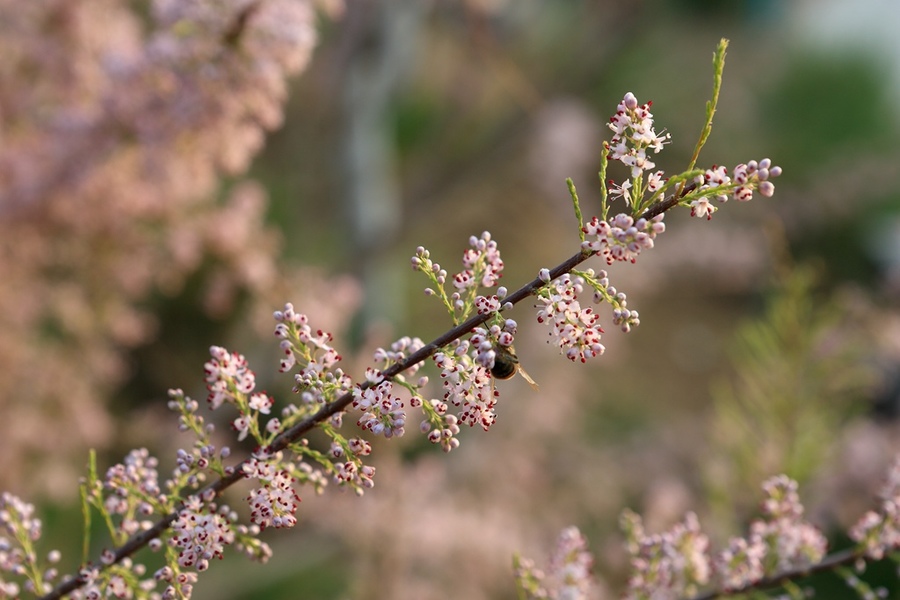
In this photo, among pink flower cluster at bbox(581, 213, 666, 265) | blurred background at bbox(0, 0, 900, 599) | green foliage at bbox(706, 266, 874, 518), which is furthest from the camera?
blurred background at bbox(0, 0, 900, 599)

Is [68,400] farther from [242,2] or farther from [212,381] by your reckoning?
[212,381]

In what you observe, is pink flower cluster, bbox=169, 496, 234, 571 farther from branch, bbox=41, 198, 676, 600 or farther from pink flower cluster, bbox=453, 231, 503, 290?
pink flower cluster, bbox=453, 231, 503, 290

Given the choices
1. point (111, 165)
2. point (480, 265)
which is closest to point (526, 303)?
point (111, 165)

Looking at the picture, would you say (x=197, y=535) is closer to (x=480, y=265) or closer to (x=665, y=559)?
(x=480, y=265)

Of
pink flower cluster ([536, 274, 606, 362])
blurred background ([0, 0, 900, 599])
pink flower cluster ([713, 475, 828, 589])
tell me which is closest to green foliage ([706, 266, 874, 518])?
blurred background ([0, 0, 900, 599])

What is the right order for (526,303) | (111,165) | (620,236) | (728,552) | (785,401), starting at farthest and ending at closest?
(526,303), (111,165), (785,401), (728,552), (620,236)
